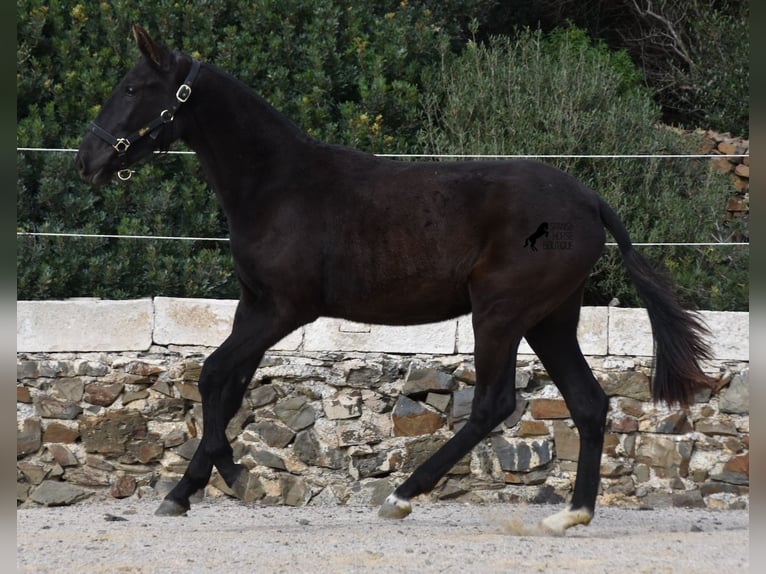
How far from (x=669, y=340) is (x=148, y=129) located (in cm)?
269

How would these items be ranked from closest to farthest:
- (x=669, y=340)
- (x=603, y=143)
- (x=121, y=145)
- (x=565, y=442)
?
(x=121, y=145)
(x=669, y=340)
(x=565, y=442)
(x=603, y=143)

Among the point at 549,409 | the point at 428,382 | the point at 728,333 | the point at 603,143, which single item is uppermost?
the point at 603,143

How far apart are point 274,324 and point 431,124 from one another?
12.1 feet

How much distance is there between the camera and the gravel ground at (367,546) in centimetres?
381

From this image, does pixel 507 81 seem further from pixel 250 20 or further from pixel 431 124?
pixel 250 20

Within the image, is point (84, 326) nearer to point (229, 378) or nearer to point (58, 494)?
point (58, 494)

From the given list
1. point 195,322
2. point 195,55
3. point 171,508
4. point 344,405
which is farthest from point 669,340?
point 195,55

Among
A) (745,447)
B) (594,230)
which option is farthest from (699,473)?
(594,230)

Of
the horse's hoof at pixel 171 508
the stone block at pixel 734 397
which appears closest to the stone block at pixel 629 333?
the stone block at pixel 734 397

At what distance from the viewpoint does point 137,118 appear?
16.0 feet

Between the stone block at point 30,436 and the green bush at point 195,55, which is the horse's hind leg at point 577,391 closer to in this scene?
the green bush at point 195,55

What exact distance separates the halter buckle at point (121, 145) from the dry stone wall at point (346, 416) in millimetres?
1842

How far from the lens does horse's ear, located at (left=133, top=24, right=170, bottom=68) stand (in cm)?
477

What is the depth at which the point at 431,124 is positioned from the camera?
26.3 feet
